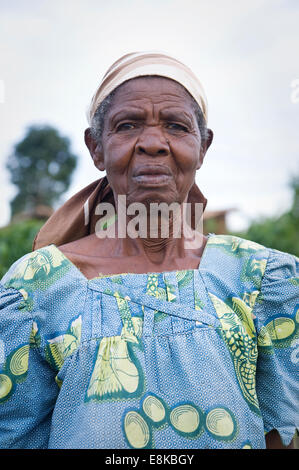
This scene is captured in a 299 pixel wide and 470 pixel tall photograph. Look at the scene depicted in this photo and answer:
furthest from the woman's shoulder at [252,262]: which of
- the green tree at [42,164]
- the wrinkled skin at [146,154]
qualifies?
the green tree at [42,164]

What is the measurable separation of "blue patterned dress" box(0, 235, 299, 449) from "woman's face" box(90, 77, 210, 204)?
0.37m

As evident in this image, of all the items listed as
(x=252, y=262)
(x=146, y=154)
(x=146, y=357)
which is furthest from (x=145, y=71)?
(x=146, y=357)

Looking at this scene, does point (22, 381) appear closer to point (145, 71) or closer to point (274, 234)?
point (145, 71)

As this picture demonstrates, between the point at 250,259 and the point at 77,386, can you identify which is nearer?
the point at 77,386

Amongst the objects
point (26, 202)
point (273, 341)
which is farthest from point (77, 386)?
point (26, 202)

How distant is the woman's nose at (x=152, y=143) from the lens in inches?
72.3

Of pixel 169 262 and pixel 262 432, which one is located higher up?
pixel 169 262

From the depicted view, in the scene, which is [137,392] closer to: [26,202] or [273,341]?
[273,341]

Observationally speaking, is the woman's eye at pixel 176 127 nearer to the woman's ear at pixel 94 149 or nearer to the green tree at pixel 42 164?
the woman's ear at pixel 94 149

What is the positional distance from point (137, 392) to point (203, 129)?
1.25 m

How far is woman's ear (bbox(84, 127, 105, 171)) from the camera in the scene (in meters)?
2.12

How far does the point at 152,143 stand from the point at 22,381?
105 centimetres
